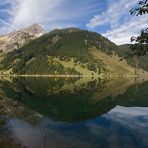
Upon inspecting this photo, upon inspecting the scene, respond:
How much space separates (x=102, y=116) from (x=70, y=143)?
2545 centimetres

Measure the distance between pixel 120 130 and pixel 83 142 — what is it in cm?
1051

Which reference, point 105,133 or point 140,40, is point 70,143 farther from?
point 140,40

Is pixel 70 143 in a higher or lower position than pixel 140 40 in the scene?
lower

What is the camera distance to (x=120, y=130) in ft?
146

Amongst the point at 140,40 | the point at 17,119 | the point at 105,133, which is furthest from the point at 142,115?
the point at 140,40

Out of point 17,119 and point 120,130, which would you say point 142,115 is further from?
point 17,119

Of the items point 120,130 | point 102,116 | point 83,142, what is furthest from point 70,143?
point 102,116

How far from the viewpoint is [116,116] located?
5978 centimetres

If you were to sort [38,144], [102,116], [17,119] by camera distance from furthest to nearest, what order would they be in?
[102,116]
[17,119]
[38,144]

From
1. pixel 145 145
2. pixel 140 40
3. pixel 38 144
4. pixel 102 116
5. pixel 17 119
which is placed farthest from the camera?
pixel 102 116

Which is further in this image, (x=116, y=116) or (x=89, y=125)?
(x=116, y=116)

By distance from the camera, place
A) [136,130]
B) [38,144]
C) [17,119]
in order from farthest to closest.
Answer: [17,119], [136,130], [38,144]

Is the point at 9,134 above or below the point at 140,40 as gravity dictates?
below

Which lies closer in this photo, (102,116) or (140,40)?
(140,40)
